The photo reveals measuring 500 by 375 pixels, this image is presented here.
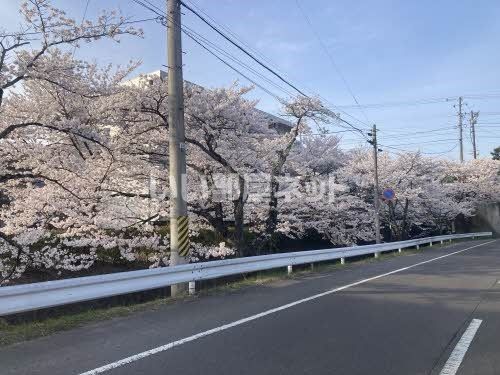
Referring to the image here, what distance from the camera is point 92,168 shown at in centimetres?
1438

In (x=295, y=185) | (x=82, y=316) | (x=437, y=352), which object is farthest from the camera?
(x=295, y=185)

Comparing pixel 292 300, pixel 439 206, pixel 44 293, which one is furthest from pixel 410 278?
pixel 439 206

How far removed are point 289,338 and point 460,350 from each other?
212 centimetres

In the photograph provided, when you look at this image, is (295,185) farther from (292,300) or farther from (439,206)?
(439,206)

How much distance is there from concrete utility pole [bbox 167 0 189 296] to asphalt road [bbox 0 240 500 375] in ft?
5.99

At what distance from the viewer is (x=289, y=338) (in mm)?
6062

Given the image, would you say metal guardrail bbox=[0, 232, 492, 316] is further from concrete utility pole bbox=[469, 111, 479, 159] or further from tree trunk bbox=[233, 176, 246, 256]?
concrete utility pole bbox=[469, 111, 479, 159]

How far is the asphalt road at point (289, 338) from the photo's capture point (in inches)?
195

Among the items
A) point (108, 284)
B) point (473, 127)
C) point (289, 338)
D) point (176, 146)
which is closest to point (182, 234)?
point (176, 146)

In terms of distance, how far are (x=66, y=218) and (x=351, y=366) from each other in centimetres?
1313

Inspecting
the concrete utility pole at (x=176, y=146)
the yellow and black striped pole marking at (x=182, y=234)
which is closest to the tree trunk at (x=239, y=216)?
the concrete utility pole at (x=176, y=146)

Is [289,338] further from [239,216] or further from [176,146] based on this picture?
[239,216]

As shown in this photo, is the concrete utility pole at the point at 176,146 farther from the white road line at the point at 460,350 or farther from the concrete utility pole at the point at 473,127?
the concrete utility pole at the point at 473,127

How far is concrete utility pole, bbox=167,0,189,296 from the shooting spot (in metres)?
11.0
